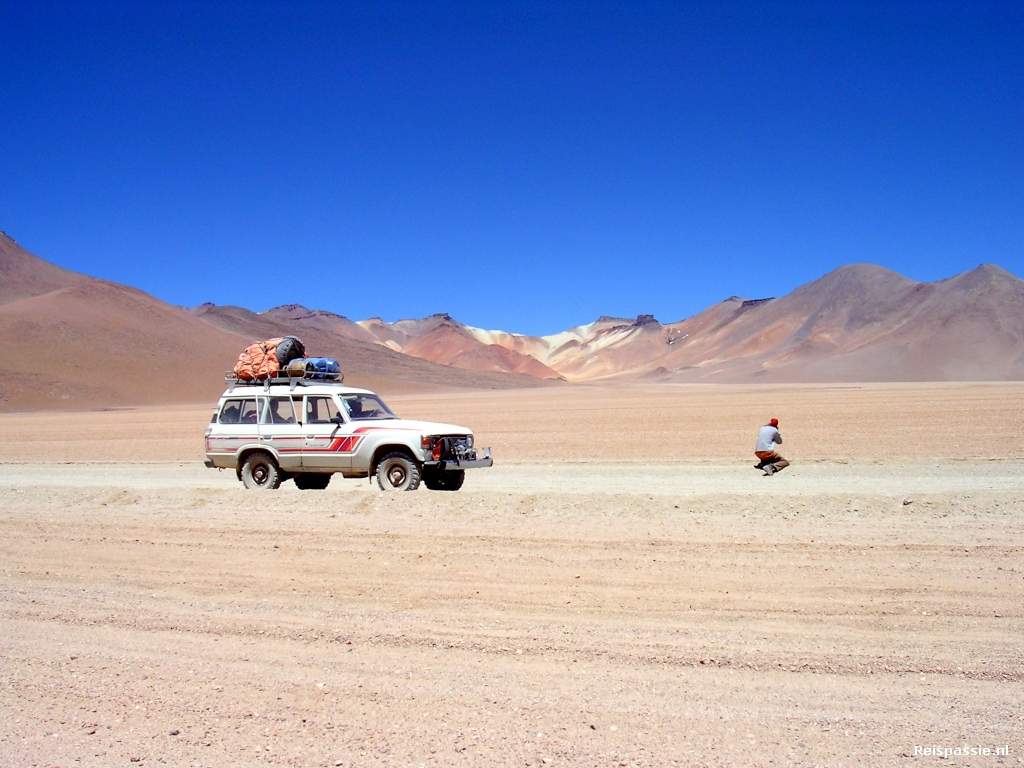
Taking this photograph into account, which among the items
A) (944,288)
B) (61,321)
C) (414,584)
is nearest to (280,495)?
(414,584)

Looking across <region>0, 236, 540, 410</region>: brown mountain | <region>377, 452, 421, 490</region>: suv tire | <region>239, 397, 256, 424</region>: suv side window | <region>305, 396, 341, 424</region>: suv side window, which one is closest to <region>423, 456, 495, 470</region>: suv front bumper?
<region>377, 452, 421, 490</region>: suv tire

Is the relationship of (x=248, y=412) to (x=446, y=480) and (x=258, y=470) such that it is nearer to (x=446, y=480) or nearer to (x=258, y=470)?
(x=258, y=470)

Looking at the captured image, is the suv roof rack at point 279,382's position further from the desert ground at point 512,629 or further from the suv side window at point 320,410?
the desert ground at point 512,629

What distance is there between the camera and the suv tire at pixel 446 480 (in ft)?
47.9

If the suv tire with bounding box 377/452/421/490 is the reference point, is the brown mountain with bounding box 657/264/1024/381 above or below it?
Result: above

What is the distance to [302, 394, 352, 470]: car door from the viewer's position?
1485cm

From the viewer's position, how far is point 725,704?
501cm

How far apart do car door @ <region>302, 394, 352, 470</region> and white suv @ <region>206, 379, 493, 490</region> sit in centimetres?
2

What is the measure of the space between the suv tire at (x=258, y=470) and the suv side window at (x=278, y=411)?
63 cm

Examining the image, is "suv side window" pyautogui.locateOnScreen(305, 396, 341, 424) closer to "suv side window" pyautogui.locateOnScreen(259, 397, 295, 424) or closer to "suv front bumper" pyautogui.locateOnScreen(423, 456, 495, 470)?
"suv side window" pyautogui.locateOnScreen(259, 397, 295, 424)

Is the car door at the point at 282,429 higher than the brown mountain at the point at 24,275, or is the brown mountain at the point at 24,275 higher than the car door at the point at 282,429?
the brown mountain at the point at 24,275
